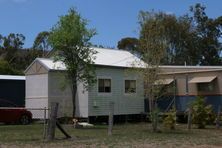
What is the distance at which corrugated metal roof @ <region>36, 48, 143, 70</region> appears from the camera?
30.2 m

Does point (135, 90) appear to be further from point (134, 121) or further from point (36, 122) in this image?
point (36, 122)

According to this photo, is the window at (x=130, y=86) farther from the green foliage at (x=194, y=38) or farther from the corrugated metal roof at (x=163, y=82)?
the green foliage at (x=194, y=38)

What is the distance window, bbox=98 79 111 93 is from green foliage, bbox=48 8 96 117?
2962 mm

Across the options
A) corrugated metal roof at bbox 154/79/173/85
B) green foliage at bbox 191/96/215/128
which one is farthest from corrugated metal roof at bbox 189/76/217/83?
green foliage at bbox 191/96/215/128

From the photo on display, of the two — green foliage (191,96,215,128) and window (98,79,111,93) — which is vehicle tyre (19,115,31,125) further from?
green foliage (191,96,215,128)

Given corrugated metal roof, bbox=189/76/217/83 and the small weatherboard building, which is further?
the small weatherboard building

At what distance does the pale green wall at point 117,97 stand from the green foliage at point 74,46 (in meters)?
2.34

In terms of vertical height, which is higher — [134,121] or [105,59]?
[105,59]

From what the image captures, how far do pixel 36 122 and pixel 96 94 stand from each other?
166 inches

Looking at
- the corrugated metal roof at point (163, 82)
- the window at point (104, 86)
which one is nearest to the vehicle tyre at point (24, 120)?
the window at point (104, 86)

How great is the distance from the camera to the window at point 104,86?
3086 centimetres

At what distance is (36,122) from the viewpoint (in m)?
29.4

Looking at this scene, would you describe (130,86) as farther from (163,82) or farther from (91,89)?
(163,82)

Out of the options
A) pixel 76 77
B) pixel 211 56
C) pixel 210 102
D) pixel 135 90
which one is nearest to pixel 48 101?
pixel 76 77
